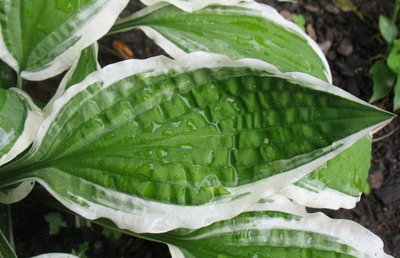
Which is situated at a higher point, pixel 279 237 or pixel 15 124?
pixel 15 124

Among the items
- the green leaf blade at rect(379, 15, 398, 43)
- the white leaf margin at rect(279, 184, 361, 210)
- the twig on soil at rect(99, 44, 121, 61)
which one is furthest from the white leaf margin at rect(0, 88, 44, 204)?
the green leaf blade at rect(379, 15, 398, 43)

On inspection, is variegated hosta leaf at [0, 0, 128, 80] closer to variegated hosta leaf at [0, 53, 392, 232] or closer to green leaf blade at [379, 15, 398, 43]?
variegated hosta leaf at [0, 53, 392, 232]

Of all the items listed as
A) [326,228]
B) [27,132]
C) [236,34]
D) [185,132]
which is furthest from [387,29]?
[27,132]

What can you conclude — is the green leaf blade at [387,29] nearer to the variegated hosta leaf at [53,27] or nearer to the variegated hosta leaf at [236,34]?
the variegated hosta leaf at [236,34]

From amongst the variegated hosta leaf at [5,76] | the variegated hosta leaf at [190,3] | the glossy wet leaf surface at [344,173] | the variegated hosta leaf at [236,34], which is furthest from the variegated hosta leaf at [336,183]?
the variegated hosta leaf at [5,76]

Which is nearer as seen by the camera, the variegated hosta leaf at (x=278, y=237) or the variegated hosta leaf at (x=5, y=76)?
the variegated hosta leaf at (x=278, y=237)

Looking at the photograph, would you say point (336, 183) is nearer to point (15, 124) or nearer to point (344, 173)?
point (344, 173)
